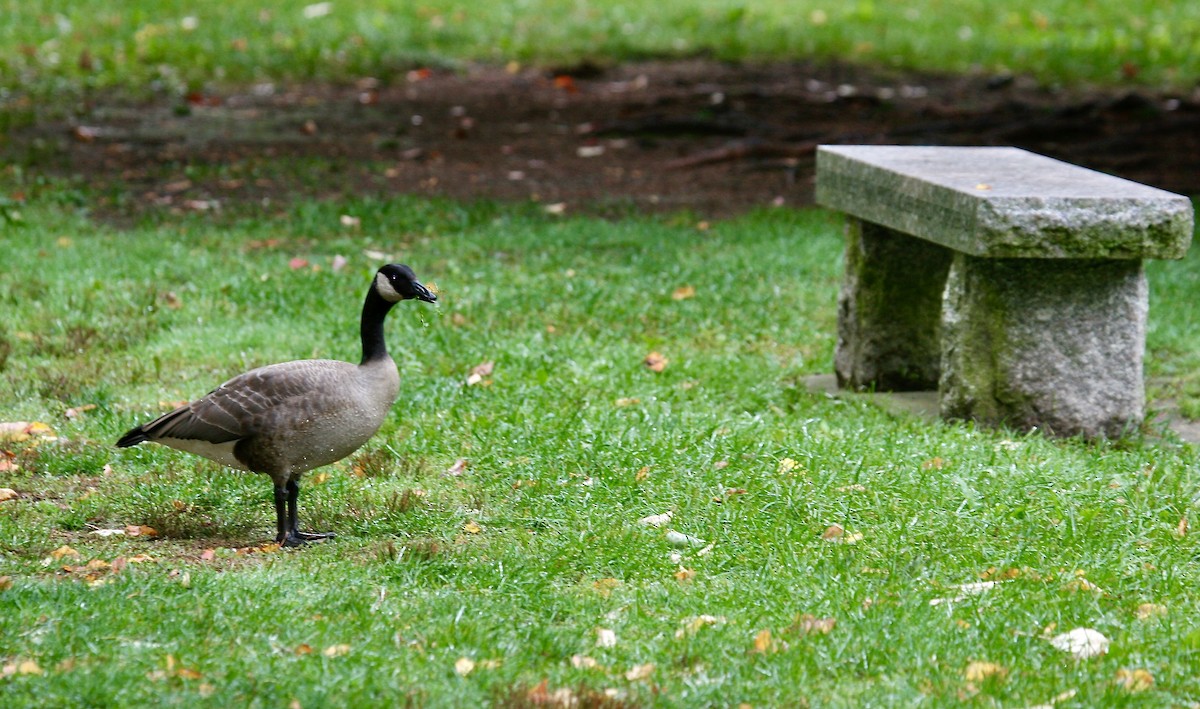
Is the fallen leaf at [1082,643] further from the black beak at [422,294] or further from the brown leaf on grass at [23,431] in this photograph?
the brown leaf on grass at [23,431]

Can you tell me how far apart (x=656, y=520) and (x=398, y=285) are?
3.99ft

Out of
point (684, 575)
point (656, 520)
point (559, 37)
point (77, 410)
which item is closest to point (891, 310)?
point (656, 520)

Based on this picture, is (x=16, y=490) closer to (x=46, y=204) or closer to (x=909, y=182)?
(x=909, y=182)

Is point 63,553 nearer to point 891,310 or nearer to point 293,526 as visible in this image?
point 293,526

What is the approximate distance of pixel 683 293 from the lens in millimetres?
8656

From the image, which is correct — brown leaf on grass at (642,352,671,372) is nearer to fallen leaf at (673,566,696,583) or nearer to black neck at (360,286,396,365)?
black neck at (360,286,396,365)

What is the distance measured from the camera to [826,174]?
7270 mm

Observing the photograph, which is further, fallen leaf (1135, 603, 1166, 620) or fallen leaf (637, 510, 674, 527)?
fallen leaf (637, 510, 674, 527)

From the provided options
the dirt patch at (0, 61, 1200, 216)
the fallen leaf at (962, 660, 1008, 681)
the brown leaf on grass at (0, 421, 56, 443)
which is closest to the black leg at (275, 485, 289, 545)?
the brown leaf on grass at (0, 421, 56, 443)

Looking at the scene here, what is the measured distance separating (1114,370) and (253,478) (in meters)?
3.61

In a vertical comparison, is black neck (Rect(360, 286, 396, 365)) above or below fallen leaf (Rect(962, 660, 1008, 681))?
above

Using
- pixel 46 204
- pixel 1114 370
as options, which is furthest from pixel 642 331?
pixel 46 204

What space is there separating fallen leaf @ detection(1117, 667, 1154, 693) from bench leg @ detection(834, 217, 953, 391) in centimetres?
324

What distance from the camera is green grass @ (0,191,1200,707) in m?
3.81
